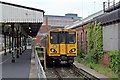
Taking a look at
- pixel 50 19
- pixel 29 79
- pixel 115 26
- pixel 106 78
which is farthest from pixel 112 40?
pixel 50 19

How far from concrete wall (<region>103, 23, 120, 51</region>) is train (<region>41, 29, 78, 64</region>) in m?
2.40

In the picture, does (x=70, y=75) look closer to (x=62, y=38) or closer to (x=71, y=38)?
(x=62, y=38)

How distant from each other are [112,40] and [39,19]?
5704mm

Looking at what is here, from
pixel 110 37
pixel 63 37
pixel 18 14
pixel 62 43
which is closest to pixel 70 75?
pixel 62 43

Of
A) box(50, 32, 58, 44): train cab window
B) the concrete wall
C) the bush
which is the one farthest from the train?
the bush

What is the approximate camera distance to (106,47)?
21406 mm

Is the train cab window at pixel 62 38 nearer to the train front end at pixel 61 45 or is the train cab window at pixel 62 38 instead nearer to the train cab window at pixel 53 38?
the train front end at pixel 61 45

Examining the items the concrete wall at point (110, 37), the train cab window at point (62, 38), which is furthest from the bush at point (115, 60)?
the train cab window at point (62, 38)

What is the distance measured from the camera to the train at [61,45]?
21.6 meters

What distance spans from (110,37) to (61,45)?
12.6 ft

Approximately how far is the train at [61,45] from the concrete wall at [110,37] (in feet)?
7.87

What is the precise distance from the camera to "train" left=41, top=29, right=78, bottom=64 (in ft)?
70.8

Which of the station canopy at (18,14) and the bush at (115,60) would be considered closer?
the bush at (115,60)

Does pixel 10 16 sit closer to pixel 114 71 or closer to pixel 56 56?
pixel 56 56
